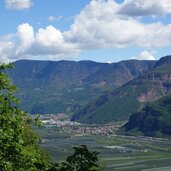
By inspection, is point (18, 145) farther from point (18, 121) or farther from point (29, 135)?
point (29, 135)

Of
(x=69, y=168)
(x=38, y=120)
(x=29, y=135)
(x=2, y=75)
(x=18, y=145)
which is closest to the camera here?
(x=18, y=145)

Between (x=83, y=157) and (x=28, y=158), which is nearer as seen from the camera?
(x=28, y=158)

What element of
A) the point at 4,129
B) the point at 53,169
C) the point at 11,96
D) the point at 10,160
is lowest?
the point at 53,169

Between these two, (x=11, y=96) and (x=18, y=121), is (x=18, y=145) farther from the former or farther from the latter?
(x=11, y=96)

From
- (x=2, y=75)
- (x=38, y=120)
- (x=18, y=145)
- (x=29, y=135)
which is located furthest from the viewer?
(x=29, y=135)

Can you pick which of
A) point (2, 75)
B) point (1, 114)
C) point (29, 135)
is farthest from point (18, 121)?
point (29, 135)

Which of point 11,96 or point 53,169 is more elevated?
point 11,96

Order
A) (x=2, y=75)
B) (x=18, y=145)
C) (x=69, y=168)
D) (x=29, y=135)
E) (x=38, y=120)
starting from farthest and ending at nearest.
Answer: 1. (x=29, y=135)
2. (x=69, y=168)
3. (x=38, y=120)
4. (x=2, y=75)
5. (x=18, y=145)

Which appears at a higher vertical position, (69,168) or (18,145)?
(18,145)

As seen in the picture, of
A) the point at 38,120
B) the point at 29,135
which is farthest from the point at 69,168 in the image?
the point at 29,135
